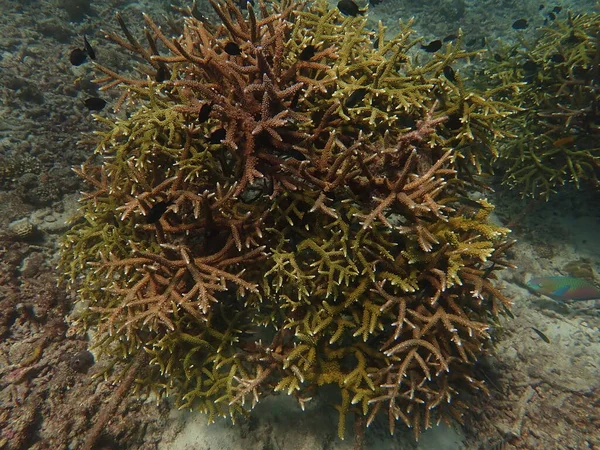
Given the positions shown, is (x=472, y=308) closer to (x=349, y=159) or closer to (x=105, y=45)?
(x=349, y=159)

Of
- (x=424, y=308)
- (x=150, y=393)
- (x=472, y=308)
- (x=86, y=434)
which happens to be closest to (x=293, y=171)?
(x=424, y=308)

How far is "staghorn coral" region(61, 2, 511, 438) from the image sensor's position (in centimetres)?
292

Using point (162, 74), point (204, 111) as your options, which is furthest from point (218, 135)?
point (162, 74)

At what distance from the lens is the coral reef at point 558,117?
4.69 metres

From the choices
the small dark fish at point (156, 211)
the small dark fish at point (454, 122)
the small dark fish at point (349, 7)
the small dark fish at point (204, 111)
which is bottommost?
the small dark fish at point (156, 211)

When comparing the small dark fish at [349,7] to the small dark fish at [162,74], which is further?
the small dark fish at [349,7]

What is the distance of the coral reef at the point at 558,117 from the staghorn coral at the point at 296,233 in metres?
2.03

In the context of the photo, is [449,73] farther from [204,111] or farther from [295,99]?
[204,111]

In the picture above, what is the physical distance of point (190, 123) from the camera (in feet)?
10.5

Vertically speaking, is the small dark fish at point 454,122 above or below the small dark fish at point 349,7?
below

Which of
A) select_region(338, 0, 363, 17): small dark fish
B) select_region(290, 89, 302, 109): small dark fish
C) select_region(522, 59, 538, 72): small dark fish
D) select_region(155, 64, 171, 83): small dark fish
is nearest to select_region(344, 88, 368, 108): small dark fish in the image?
select_region(290, 89, 302, 109): small dark fish

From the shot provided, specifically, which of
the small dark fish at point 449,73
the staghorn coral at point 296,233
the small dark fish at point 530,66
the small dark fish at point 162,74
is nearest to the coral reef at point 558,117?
the small dark fish at point 530,66

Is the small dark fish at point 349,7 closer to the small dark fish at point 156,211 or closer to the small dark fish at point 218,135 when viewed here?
the small dark fish at point 218,135

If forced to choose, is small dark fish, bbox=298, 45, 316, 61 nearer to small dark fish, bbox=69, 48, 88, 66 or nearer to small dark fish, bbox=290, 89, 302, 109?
small dark fish, bbox=290, 89, 302, 109
